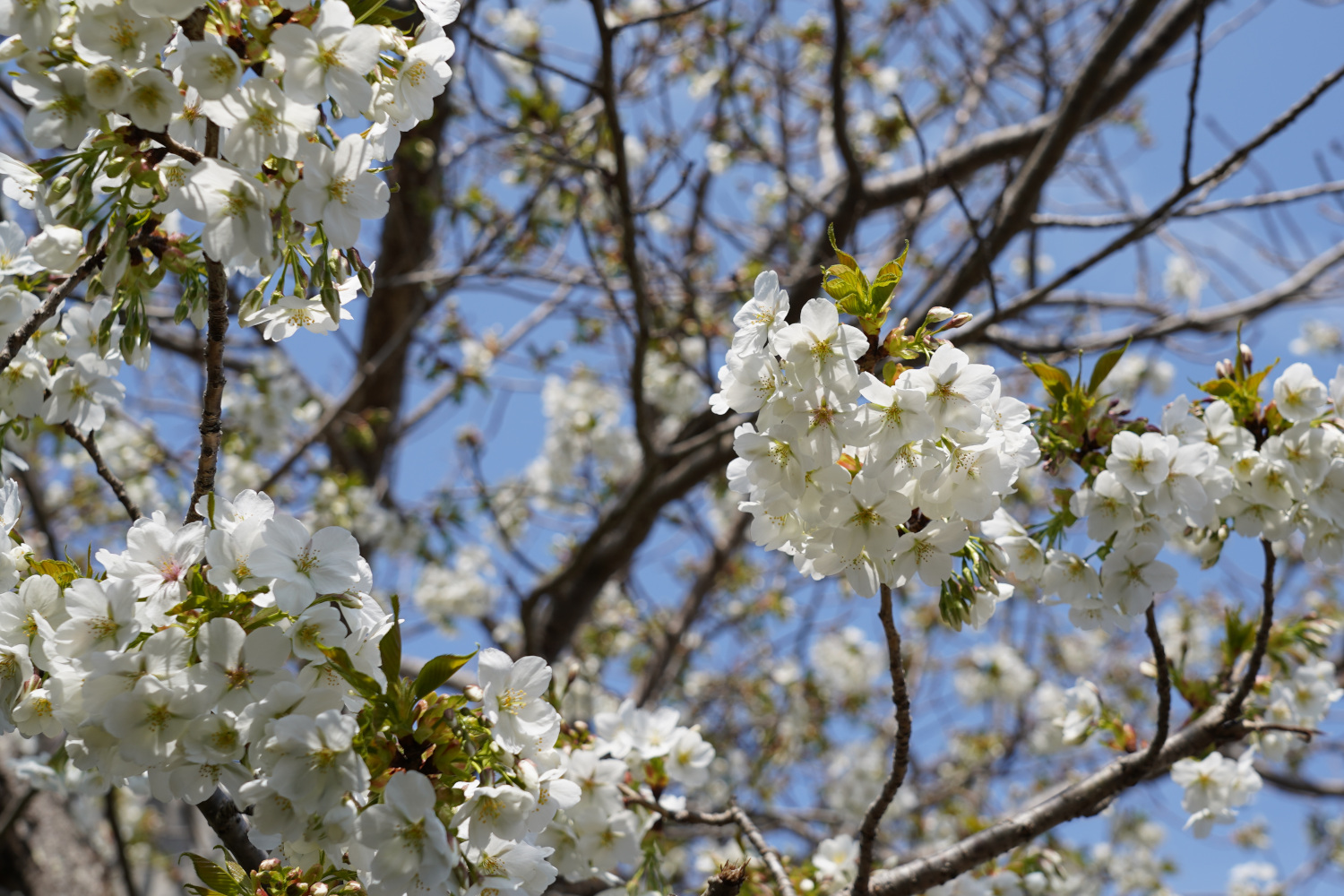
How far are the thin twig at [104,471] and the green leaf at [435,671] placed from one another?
697mm

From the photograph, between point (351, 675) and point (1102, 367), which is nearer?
point (351, 675)

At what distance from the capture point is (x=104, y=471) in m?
1.60

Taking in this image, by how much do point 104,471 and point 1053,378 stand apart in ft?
5.58

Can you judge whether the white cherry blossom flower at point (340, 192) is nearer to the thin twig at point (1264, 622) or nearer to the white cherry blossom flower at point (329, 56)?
the white cherry blossom flower at point (329, 56)

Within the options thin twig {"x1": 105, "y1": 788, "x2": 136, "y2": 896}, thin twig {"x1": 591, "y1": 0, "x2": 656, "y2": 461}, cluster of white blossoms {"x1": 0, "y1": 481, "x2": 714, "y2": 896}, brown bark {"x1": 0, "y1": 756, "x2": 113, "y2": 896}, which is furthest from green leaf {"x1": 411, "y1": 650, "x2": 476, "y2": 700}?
brown bark {"x1": 0, "y1": 756, "x2": 113, "y2": 896}

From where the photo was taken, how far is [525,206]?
3635 millimetres

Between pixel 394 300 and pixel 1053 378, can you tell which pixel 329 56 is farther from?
pixel 394 300

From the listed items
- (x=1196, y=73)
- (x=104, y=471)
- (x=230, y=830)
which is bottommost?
(x=230, y=830)

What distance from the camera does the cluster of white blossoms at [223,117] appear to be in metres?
1.01

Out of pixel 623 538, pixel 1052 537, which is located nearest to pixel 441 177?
pixel 623 538

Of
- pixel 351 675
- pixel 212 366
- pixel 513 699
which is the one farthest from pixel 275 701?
pixel 212 366

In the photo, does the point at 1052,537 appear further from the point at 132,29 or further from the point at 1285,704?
the point at 132,29

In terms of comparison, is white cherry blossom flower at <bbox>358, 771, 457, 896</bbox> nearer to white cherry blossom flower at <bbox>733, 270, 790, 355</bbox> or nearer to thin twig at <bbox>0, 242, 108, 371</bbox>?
white cherry blossom flower at <bbox>733, 270, 790, 355</bbox>

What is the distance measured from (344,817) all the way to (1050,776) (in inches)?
241
